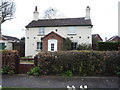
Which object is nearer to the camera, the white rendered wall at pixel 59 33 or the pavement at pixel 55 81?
the pavement at pixel 55 81

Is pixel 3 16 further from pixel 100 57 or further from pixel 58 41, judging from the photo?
pixel 100 57

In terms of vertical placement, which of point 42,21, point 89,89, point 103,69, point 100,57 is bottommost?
point 89,89

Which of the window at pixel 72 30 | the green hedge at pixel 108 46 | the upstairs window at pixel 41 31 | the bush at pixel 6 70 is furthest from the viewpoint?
the upstairs window at pixel 41 31

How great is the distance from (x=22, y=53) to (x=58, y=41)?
7898mm

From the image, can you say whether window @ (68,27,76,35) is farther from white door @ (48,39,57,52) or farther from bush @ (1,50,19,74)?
bush @ (1,50,19,74)

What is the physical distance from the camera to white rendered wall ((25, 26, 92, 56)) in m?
21.3

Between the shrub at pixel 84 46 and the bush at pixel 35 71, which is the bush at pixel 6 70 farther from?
the shrub at pixel 84 46

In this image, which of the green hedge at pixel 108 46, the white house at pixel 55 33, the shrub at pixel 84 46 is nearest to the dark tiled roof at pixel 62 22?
the white house at pixel 55 33

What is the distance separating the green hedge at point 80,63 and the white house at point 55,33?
41.7 ft

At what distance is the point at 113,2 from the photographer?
32.8 ft

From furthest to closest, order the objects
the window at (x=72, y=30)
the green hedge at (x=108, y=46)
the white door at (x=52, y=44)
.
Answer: the window at (x=72, y=30) < the white door at (x=52, y=44) < the green hedge at (x=108, y=46)

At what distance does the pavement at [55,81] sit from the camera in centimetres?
645

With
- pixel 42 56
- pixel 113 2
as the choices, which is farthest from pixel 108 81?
pixel 113 2

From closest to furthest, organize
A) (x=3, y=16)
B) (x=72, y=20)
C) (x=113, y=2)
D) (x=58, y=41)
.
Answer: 1. (x=113, y=2)
2. (x=58, y=41)
3. (x=72, y=20)
4. (x=3, y=16)
